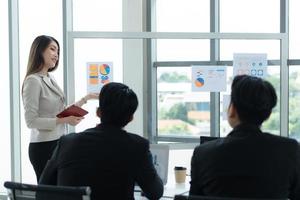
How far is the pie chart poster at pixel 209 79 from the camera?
362cm

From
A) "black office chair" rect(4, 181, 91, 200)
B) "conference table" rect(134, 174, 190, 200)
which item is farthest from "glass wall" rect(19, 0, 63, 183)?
"black office chair" rect(4, 181, 91, 200)

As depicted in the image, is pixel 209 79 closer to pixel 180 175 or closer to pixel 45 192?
pixel 180 175

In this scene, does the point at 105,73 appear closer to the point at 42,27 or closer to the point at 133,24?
the point at 133,24

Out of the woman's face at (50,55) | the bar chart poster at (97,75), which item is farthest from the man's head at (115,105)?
the bar chart poster at (97,75)

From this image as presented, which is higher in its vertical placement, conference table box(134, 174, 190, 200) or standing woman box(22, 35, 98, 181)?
standing woman box(22, 35, 98, 181)

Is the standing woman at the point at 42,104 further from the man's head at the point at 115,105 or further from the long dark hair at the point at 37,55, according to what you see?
the man's head at the point at 115,105

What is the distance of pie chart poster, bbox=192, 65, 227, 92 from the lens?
3.62 meters

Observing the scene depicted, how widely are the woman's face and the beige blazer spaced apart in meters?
0.09

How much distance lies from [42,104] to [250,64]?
1711 millimetres

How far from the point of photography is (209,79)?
3.62 meters

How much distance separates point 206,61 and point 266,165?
2.24m

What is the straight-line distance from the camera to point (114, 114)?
6.11ft

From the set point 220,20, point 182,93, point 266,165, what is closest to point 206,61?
point 182,93

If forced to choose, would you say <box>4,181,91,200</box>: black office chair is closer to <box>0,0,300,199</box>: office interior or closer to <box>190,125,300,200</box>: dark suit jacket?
<box>190,125,300,200</box>: dark suit jacket
